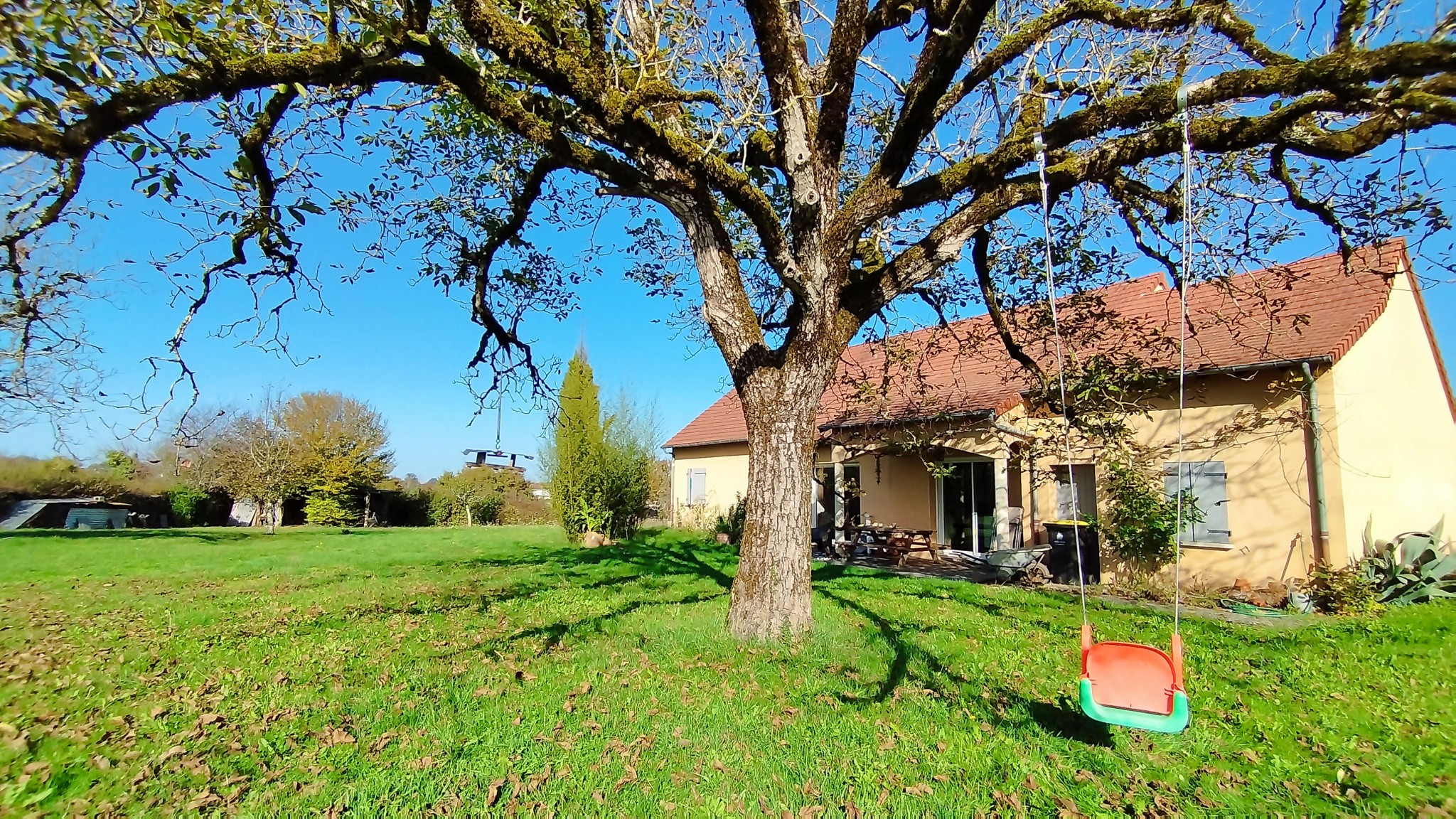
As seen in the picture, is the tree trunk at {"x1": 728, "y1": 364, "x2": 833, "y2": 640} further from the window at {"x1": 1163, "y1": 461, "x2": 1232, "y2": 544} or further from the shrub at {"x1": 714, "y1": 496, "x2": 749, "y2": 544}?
the shrub at {"x1": 714, "y1": 496, "x2": 749, "y2": 544}

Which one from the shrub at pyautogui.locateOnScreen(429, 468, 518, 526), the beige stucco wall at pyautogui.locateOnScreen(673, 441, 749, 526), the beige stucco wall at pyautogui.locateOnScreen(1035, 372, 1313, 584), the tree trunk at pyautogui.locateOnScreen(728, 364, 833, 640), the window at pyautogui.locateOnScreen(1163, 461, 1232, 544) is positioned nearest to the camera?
the tree trunk at pyautogui.locateOnScreen(728, 364, 833, 640)

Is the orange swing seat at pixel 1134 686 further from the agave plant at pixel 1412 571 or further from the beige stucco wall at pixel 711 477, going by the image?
the beige stucco wall at pixel 711 477

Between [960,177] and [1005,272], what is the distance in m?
3.01

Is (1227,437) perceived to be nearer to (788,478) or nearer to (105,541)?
(788,478)

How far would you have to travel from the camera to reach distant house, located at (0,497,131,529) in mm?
23631

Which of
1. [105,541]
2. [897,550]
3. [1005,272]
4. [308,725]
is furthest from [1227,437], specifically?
[105,541]

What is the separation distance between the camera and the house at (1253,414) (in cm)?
934

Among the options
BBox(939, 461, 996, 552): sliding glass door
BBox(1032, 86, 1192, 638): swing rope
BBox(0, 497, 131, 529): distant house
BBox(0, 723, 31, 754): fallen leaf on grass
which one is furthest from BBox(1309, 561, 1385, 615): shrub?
BBox(0, 497, 131, 529): distant house

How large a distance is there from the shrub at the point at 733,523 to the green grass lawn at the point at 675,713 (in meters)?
9.38

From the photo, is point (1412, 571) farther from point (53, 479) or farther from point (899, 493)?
point (53, 479)

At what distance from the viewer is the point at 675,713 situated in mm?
4539

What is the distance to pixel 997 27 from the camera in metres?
7.07

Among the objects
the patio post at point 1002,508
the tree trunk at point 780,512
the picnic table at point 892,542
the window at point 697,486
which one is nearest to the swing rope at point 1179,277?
the tree trunk at point 780,512

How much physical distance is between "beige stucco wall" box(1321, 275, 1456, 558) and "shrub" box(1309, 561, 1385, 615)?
0.47 meters
